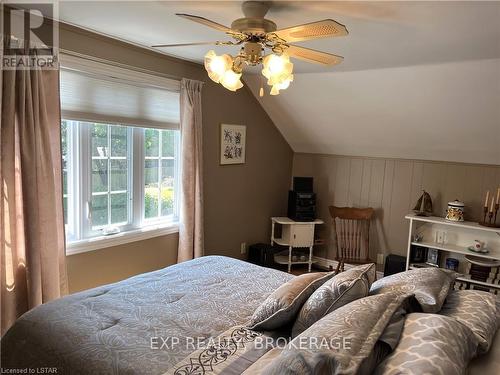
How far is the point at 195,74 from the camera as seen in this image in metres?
3.65

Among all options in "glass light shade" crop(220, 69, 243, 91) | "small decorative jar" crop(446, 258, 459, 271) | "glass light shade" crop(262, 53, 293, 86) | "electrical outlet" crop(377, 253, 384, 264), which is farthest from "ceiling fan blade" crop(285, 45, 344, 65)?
"electrical outlet" crop(377, 253, 384, 264)

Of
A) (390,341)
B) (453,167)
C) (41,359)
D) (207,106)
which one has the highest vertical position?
(207,106)

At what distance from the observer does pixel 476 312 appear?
1.71m

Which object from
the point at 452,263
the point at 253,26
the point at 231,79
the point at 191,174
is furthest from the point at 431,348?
the point at 452,263

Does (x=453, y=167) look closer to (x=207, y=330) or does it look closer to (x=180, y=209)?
(x=180, y=209)

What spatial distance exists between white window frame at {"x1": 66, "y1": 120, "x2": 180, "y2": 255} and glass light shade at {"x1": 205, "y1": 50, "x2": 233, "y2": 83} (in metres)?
1.35

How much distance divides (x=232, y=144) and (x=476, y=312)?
289 centimetres

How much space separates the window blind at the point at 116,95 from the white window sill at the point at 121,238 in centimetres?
92

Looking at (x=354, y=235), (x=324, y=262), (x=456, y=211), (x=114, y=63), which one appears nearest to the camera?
(x=114, y=63)

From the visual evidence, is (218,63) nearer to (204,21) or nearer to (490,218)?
(204,21)

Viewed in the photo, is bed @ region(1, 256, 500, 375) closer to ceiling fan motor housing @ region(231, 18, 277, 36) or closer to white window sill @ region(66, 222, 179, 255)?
white window sill @ region(66, 222, 179, 255)

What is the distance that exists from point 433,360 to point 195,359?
2.70 feet

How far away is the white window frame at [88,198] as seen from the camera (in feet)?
9.35

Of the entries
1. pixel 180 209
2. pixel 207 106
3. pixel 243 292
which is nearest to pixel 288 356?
pixel 243 292
